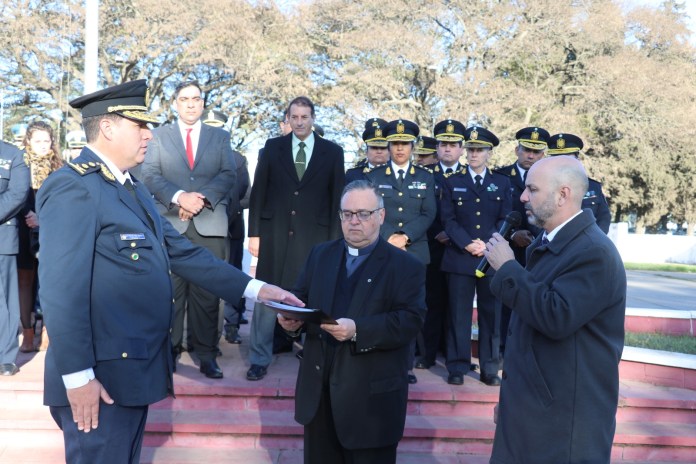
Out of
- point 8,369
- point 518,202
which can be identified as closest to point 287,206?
point 518,202

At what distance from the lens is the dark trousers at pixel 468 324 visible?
19.4 feet

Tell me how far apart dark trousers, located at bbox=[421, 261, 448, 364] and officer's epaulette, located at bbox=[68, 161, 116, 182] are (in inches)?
162

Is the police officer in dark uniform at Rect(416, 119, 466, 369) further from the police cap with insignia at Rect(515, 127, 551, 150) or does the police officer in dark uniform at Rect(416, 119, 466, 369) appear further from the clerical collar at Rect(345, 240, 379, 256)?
the clerical collar at Rect(345, 240, 379, 256)

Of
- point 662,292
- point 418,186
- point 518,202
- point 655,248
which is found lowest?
point 655,248

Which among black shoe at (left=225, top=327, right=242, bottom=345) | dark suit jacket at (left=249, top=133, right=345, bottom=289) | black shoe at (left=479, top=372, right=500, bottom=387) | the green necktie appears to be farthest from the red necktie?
black shoe at (left=479, top=372, right=500, bottom=387)

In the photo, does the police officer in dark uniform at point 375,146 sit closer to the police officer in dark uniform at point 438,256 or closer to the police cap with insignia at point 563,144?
the police officer in dark uniform at point 438,256

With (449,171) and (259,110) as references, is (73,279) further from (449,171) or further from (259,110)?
(259,110)

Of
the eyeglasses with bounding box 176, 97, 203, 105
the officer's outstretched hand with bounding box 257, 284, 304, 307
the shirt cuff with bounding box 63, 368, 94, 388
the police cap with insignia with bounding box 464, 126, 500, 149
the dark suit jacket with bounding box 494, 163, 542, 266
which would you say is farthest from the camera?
the dark suit jacket with bounding box 494, 163, 542, 266

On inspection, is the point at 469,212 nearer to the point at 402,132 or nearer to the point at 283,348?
the point at 402,132

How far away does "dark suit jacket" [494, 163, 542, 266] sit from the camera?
6.50m

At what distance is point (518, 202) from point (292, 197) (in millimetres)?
2166

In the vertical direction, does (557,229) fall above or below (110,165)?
below

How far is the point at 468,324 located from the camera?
19.8 ft

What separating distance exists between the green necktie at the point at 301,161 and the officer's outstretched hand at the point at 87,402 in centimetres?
364
